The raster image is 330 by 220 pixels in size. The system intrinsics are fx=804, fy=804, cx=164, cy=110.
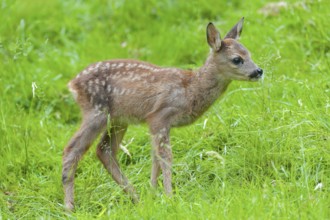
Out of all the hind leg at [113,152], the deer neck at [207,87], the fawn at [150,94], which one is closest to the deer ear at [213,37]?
the fawn at [150,94]

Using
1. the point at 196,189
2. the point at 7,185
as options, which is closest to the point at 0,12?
the point at 7,185

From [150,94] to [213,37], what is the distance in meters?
0.74

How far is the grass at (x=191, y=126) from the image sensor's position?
5.91m

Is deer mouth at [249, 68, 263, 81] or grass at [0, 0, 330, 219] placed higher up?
deer mouth at [249, 68, 263, 81]

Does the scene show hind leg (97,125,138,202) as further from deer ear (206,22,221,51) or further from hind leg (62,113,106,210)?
deer ear (206,22,221,51)

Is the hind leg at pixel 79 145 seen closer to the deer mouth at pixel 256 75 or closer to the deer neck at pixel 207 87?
the deer neck at pixel 207 87

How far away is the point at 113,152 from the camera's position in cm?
722

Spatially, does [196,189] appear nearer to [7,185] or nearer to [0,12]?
[7,185]

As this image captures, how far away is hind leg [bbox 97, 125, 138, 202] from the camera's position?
23.0ft

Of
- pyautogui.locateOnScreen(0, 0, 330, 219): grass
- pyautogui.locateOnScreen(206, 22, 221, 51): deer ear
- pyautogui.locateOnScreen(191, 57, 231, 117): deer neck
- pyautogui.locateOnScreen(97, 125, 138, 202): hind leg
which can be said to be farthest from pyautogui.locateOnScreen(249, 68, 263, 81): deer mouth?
pyautogui.locateOnScreen(97, 125, 138, 202): hind leg

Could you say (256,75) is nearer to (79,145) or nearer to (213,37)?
(213,37)

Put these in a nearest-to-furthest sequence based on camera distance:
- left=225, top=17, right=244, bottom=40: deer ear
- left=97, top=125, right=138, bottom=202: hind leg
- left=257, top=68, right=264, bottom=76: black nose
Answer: left=257, top=68, right=264, bottom=76: black nose, left=97, top=125, right=138, bottom=202: hind leg, left=225, top=17, right=244, bottom=40: deer ear

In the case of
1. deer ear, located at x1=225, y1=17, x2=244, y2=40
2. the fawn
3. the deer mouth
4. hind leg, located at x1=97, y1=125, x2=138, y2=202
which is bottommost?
hind leg, located at x1=97, y1=125, x2=138, y2=202

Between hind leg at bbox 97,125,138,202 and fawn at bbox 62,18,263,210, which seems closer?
fawn at bbox 62,18,263,210
